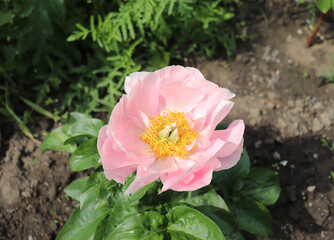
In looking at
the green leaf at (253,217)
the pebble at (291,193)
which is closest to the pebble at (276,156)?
the pebble at (291,193)

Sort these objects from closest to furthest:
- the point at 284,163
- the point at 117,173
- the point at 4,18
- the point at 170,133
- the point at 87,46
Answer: the point at 117,173 → the point at 170,133 → the point at 4,18 → the point at 284,163 → the point at 87,46

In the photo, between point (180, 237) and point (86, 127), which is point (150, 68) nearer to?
point (86, 127)

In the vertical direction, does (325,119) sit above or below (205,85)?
below

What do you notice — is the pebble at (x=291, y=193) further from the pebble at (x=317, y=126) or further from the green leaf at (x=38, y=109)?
the green leaf at (x=38, y=109)

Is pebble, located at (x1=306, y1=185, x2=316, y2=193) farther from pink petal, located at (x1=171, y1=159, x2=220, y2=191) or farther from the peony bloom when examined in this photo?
pink petal, located at (x1=171, y1=159, x2=220, y2=191)

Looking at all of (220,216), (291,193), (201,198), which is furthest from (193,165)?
(291,193)

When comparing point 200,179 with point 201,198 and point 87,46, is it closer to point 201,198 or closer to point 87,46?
point 201,198
